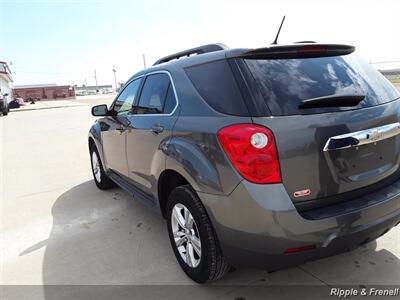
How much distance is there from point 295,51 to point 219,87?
0.57 metres

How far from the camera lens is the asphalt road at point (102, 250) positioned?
2711mm

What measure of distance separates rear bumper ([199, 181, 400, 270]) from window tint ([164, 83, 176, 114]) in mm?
951

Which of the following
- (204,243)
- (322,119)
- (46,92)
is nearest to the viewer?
(322,119)

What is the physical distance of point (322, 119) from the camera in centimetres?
213

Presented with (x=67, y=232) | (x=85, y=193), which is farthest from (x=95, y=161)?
(x=67, y=232)

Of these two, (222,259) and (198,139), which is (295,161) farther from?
(222,259)

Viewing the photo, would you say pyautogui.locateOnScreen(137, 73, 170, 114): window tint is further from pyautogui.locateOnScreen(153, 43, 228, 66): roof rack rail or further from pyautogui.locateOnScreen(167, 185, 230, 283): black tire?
pyautogui.locateOnScreen(167, 185, 230, 283): black tire

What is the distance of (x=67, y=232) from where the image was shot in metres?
3.78

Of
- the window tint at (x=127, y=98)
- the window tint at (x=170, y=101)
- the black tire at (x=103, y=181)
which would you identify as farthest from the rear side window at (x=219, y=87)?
the black tire at (x=103, y=181)

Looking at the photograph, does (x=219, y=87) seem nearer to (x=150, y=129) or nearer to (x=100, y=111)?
(x=150, y=129)

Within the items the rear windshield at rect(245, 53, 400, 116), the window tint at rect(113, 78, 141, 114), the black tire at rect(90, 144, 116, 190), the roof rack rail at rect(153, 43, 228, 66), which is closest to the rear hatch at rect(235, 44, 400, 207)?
the rear windshield at rect(245, 53, 400, 116)

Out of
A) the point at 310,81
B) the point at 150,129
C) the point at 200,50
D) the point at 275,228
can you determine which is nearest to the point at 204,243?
the point at 275,228

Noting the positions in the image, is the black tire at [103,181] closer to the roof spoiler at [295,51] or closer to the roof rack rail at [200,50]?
the roof rack rail at [200,50]

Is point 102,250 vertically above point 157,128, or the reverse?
point 157,128
